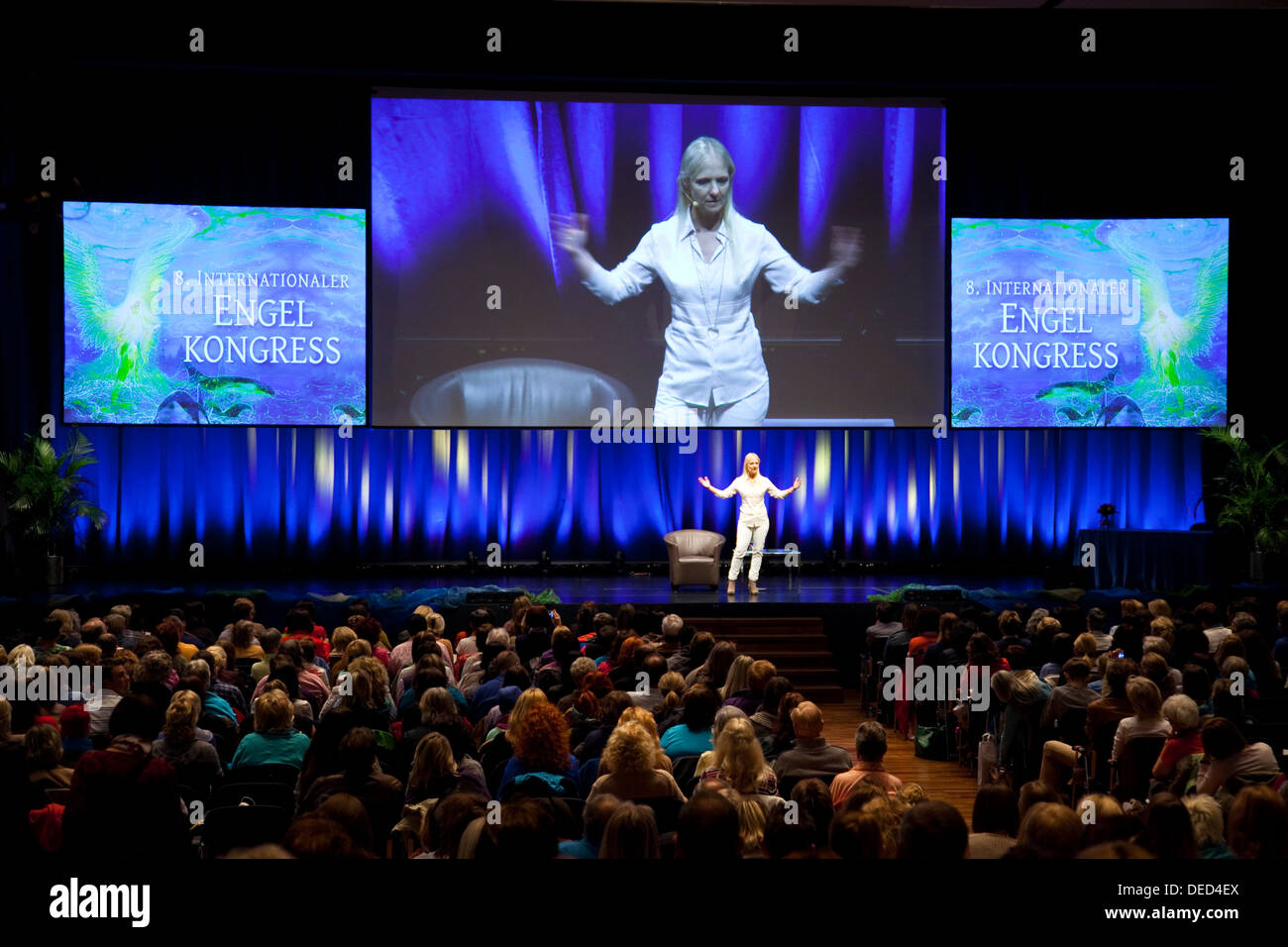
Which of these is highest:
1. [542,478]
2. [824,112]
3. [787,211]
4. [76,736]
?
[824,112]

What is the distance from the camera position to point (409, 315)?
44.1 ft

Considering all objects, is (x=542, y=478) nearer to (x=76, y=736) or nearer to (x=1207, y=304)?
(x=1207, y=304)

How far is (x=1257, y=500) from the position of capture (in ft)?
42.2

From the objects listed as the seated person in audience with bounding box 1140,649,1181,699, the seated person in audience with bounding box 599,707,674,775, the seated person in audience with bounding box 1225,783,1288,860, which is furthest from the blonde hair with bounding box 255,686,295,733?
the seated person in audience with bounding box 1140,649,1181,699

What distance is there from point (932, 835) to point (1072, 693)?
342 cm

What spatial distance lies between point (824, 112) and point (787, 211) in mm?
1236

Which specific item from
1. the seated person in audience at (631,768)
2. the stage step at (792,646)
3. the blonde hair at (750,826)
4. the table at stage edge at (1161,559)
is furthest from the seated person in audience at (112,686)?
the table at stage edge at (1161,559)

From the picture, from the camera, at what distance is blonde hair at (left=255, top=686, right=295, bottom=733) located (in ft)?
16.1

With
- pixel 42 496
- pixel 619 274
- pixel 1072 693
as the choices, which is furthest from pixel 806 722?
pixel 42 496

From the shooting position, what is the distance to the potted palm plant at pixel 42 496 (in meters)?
12.5

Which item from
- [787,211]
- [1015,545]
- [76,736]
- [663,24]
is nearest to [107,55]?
[663,24]

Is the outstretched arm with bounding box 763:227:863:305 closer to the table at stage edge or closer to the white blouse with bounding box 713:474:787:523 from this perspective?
the white blouse with bounding box 713:474:787:523

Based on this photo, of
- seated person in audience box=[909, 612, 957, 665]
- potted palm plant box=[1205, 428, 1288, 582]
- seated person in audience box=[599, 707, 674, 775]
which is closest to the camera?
seated person in audience box=[599, 707, 674, 775]

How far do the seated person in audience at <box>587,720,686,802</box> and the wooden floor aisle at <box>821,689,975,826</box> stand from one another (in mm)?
2639
